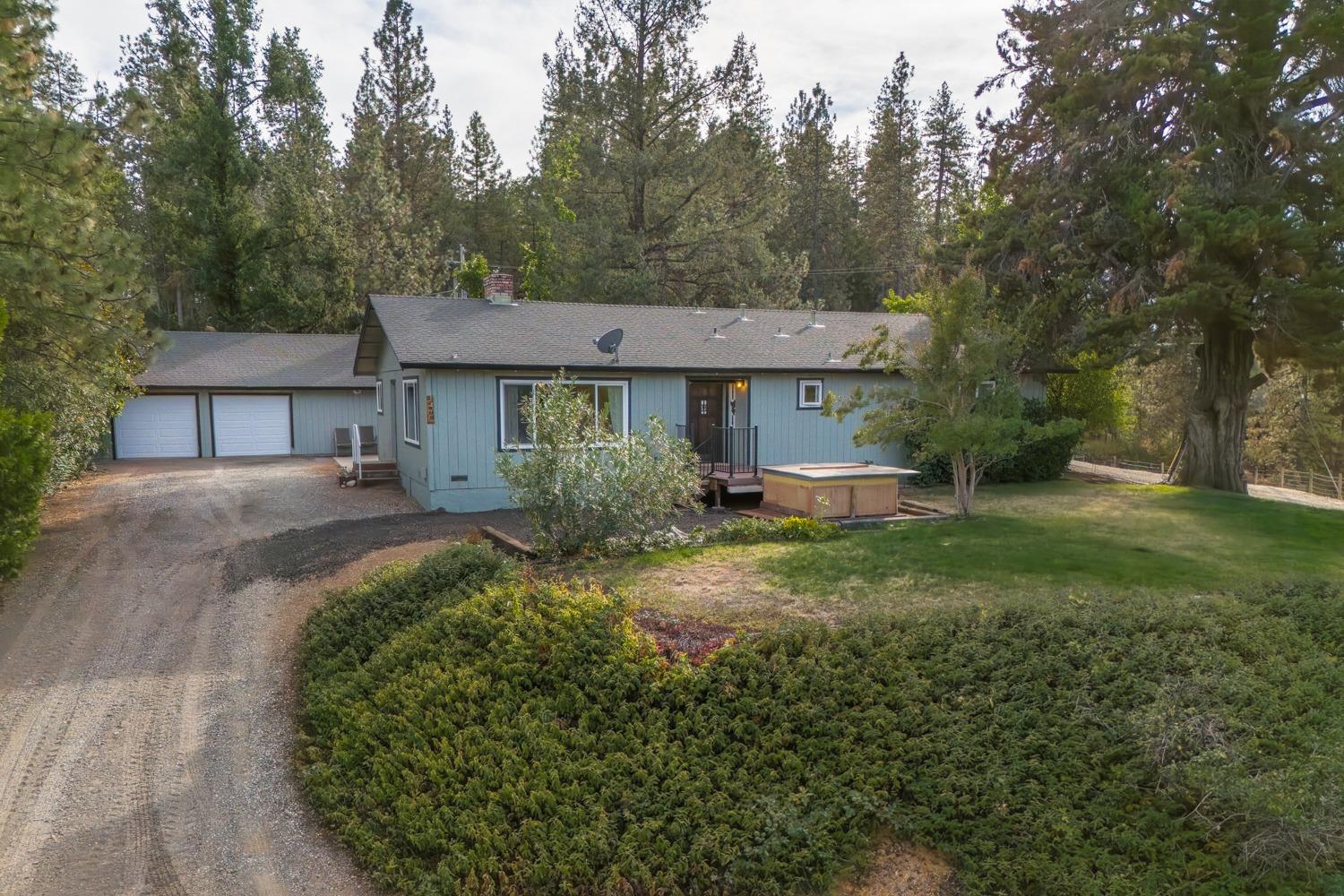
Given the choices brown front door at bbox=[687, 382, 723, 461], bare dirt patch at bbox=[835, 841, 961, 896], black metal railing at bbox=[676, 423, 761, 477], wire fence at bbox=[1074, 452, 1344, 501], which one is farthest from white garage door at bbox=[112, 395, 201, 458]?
wire fence at bbox=[1074, 452, 1344, 501]

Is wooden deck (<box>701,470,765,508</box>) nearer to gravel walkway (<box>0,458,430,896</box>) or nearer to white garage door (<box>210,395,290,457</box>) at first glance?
gravel walkway (<box>0,458,430,896</box>)

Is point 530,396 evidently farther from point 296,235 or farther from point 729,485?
point 296,235

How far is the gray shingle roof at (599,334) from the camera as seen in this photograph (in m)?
14.2

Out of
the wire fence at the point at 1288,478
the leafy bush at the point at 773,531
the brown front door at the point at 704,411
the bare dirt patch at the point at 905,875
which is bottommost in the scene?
the wire fence at the point at 1288,478

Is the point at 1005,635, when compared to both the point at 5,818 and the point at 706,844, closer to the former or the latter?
the point at 706,844

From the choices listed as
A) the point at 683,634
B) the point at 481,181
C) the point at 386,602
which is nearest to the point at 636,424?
the point at 386,602

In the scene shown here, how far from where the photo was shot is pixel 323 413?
2298cm

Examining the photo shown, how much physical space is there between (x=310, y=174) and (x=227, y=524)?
21.3m

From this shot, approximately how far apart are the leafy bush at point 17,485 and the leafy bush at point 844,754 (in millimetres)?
4640

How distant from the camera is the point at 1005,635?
6.35 meters

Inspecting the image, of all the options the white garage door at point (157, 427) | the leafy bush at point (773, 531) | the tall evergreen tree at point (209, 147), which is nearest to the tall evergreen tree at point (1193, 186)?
the leafy bush at point (773, 531)

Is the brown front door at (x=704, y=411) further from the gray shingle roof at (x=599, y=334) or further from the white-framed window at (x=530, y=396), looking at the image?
the white-framed window at (x=530, y=396)

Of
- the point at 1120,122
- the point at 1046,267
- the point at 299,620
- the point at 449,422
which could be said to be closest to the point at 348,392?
the point at 449,422

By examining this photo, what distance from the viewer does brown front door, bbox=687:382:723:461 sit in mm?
16234
